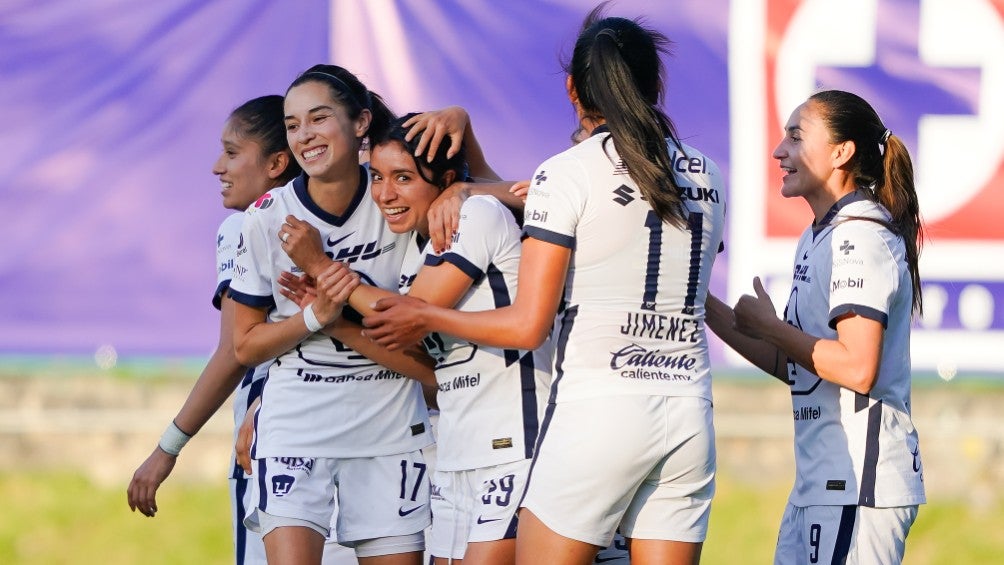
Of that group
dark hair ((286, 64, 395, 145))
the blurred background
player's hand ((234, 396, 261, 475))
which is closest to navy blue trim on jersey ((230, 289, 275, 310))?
player's hand ((234, 396, 261, 475))

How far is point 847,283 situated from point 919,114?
7.68 ft

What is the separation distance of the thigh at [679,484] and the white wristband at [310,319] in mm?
962

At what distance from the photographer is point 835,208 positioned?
3.55m

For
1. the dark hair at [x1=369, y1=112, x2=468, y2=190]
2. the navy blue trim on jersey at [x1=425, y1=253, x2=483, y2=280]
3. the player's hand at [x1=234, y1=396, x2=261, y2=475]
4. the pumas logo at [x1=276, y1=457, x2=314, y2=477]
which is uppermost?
the dark hair at [x1=369, y1=112, x2=468, y2=190]

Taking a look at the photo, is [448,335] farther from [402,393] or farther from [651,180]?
[651,180]

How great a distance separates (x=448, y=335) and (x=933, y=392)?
8.97 feet

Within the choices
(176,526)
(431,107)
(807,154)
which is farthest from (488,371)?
(176,526)

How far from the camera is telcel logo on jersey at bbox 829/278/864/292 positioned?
10.9 ft

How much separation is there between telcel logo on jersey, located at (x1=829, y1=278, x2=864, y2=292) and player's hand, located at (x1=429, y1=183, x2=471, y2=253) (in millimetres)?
932

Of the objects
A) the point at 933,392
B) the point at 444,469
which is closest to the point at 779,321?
the point at 444,469

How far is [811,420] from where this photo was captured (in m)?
3.55

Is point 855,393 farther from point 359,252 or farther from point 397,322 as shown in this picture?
point 359,252

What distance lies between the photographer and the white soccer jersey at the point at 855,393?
11.0 feet

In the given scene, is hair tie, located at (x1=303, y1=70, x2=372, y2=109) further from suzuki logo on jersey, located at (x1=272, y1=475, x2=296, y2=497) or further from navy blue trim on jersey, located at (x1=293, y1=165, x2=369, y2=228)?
suzuki logo on jersey, located at (x1=272, y1=475, x2=296, y2=497)
